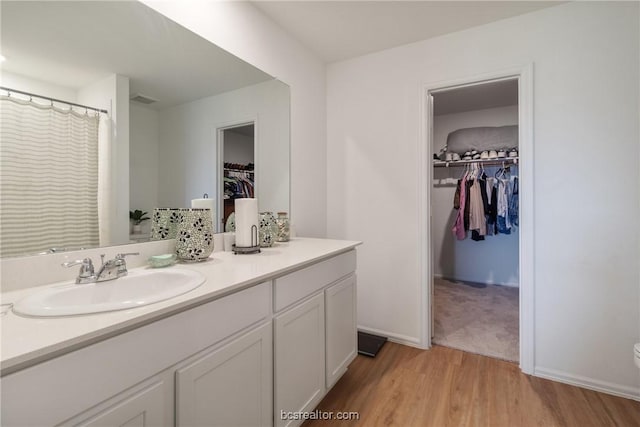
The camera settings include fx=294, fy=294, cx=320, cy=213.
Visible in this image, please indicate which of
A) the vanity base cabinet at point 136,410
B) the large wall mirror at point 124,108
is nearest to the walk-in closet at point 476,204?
the large wall mirror at point 124,108

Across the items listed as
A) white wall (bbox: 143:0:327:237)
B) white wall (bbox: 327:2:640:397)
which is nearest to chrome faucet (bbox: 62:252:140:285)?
white wall (bbox: 143:0:327:237)

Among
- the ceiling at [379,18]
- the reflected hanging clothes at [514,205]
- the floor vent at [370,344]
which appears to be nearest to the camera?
the ceiling at [379,18]

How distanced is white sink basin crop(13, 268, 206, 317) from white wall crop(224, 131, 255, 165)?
81 centimetres

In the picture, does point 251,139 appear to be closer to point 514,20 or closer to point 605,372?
point 514,20

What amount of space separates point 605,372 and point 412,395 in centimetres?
115

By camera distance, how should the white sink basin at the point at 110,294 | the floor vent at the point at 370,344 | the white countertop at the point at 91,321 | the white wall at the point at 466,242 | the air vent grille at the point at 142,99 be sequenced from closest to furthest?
the white countertop at the point at 91,321, the white sink basin at the point at 110,294, the air vent grille at the point at 142,99, the floor vent at the point at 370,344, the white wall at the point at 466,242

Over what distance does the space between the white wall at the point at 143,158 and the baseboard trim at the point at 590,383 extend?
2466 millimetres

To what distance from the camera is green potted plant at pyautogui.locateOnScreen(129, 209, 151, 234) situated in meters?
1.28

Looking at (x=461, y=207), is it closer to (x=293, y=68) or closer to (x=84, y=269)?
(x=293, y=68)

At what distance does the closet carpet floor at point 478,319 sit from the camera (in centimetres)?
225

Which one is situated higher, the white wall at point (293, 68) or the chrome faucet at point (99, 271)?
the white wall at point (293, 68)

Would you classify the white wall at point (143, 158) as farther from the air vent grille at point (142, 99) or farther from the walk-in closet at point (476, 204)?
the walk-in closet at point (476, 204)

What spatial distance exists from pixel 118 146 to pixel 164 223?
38cm

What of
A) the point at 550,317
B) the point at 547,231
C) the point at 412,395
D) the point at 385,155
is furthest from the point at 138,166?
the point at 550,317
